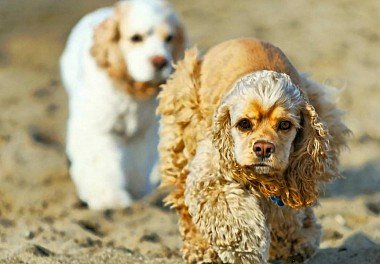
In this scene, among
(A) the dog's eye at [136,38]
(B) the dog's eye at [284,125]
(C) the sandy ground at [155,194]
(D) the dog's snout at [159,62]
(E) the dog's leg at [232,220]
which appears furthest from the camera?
(A) the dog's eye at [136,38]

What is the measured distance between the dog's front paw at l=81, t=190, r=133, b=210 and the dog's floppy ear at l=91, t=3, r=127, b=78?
3.10ft

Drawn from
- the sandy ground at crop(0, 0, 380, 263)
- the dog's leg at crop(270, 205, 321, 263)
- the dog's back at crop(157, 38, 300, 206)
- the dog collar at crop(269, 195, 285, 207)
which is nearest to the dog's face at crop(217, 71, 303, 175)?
the dog collar at crop(269, 195, 285, 207)

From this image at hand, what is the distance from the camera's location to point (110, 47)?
8219 millimetres

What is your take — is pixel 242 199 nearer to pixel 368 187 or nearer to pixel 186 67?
pixel 186 67

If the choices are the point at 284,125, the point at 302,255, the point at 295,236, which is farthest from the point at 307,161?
the point at 302,255

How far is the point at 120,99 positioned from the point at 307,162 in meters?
3.29

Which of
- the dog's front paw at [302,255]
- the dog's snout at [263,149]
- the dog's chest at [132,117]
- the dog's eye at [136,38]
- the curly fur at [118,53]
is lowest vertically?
the dog's chest at [132,117]

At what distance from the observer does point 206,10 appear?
14312mm

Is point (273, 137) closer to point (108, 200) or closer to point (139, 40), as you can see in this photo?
point (139, 40)

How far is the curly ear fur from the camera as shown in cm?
511

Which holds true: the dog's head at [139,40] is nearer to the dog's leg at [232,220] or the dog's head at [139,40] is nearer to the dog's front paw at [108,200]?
the dog's front paw at [108,200]

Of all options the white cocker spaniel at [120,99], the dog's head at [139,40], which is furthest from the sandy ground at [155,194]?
the dog's head at [139,40]

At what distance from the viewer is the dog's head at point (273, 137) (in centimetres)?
492

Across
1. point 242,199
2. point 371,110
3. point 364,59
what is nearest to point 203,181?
point 242,199
